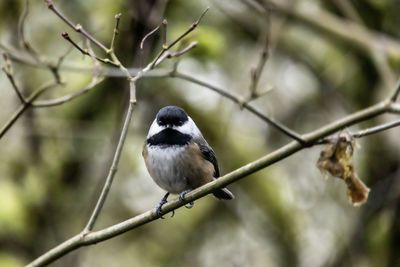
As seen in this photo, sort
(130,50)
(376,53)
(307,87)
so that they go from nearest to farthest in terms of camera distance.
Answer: (130,50) < (376,53) < (307,87)

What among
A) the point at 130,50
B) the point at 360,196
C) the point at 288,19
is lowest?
the point at 360,196

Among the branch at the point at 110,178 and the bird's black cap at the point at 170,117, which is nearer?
the branch at the point at 110,178

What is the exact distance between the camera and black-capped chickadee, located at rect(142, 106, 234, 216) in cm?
380

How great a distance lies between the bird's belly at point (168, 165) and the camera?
149 inches

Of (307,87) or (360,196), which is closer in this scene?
(360,196)

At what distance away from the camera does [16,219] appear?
5.22 m

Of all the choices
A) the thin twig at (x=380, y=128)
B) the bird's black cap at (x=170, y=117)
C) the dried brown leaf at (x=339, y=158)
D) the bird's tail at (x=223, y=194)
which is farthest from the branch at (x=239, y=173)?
the bird's tail at (x=223, y=194)

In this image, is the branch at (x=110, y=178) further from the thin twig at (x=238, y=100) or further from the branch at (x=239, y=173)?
the thin twig at (x=238, y=100)

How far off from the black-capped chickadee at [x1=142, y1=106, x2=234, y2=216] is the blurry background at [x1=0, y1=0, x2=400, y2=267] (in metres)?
1.13

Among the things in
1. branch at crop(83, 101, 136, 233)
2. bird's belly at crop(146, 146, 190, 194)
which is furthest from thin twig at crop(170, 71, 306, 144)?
bird's belly at crop(146, 146, 190, 194)

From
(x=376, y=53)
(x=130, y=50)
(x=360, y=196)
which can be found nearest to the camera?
(x=360, y=196)

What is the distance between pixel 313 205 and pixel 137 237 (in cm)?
195

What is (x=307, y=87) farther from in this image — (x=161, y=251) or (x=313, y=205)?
(x=161, y=251)

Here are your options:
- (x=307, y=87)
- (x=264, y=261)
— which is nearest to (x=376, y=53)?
(x=307, y=87)
